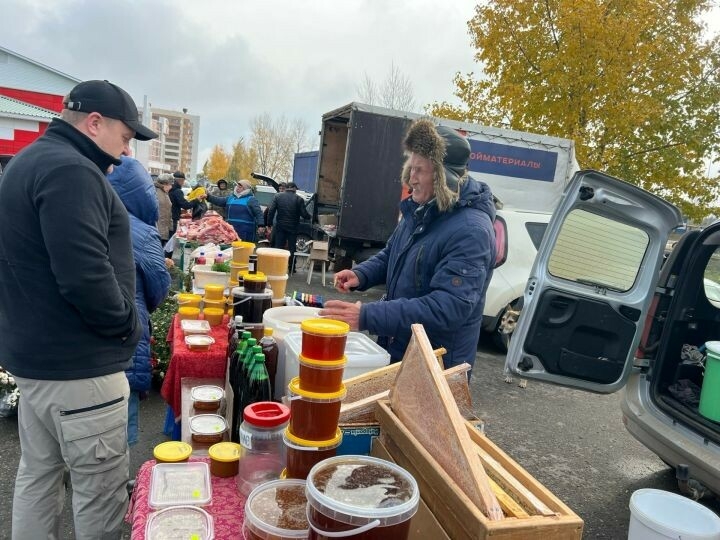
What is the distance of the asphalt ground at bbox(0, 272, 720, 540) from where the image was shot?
349 centimetres

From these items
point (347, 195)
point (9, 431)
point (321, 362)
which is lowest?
point (9, 431)

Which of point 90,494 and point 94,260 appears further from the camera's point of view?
point 90,494

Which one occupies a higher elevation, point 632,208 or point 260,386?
point 632,208

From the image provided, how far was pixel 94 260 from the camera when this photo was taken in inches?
72.6

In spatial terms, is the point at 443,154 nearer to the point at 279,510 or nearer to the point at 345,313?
the point at 345,313

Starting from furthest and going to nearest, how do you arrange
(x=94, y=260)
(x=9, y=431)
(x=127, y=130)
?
(x=9, y=431)
(x=127, y=130)
(x=94, y=260)

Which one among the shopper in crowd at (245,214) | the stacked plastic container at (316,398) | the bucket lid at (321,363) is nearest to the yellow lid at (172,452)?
the stacked plastic container at (316,398)

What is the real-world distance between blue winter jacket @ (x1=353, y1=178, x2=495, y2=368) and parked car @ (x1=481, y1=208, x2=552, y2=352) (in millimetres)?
3858

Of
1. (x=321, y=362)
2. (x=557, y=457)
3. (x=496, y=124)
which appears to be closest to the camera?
(x=321, y=362)

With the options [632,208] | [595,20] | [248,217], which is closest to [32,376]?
[632,208]

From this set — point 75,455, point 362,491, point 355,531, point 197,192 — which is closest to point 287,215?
point 197,192

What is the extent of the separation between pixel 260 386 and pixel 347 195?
7.84 m

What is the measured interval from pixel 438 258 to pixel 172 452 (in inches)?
52.6

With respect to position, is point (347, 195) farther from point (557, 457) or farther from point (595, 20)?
point (557, 457)
